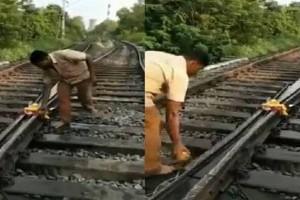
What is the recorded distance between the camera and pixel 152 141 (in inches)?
62.9

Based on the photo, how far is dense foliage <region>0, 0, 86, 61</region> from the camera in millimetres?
1613

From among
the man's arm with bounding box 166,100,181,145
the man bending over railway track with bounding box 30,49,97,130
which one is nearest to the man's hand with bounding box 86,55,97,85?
the man bending over railway track with bounding box 30,49,97,130

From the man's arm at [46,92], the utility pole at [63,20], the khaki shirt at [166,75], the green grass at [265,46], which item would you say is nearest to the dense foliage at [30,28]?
the utility pole at [63,20]

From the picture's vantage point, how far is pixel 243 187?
188 centimetres

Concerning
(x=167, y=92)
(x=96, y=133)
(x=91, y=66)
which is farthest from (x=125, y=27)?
(x=96, y=133)

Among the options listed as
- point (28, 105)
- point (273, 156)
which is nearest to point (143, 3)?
point (28, 105)

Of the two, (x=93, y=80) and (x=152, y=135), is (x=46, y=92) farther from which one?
(x=152, y=135)

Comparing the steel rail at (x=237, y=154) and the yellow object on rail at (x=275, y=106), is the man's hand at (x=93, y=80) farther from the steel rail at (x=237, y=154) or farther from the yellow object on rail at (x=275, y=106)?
the yellow object on rail at (x=275, y=106)

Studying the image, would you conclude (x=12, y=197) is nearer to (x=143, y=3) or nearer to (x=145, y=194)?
(x=145, y=194)

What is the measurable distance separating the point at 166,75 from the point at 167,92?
0.16 ft

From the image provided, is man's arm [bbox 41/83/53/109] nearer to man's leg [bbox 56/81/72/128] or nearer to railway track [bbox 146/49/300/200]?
man's leg [bbox 56/81/72/128]

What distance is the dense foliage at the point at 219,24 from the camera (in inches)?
58.1

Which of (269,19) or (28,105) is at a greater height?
(269,19)

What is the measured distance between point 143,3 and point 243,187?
29.0 inches
